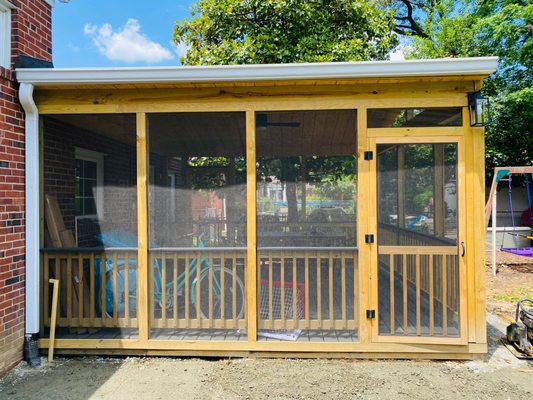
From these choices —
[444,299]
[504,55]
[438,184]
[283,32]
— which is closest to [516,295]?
[444,299]

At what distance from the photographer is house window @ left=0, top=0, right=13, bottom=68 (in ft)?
10.5

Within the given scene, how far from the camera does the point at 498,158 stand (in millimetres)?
11164

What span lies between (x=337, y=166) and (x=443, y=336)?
175 centimetres

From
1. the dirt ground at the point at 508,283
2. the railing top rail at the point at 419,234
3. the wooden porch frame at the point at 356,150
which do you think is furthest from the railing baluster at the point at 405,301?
the dirt ground at the point at 508,283

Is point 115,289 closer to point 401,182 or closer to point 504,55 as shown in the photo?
point 401,182

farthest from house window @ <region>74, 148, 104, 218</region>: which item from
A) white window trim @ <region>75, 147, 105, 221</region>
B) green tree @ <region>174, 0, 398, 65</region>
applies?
green tree @ <region>174, 0, 398, 65</region>

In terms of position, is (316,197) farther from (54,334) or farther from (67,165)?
(54,334)

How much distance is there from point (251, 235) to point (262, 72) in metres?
1.39

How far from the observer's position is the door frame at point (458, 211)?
127 inches

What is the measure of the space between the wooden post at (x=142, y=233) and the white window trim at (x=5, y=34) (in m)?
1.18

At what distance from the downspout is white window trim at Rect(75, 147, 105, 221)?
0.37m

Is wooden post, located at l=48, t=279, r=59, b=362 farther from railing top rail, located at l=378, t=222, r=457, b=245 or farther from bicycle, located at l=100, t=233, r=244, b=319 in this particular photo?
railing top rail, located at l=378, t=222, r=457, b=245

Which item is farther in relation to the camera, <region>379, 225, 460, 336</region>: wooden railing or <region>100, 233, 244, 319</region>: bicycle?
<region>100, 233, 244, 319</region>: bicycle

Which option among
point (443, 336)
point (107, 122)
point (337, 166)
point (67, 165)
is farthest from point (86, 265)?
point (443, 336)
